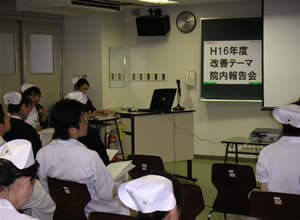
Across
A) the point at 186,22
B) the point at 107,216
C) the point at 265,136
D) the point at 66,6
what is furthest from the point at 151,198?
the point at 186,22

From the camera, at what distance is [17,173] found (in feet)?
6.21

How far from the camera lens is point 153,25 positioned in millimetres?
7887

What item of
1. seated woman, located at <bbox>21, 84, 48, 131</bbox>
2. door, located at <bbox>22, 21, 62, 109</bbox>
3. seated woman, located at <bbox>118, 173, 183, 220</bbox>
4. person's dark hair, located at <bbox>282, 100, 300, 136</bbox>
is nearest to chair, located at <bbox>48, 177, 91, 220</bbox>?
person's dark hair, located at <bbox>282, 100, 300, 136</bbox>

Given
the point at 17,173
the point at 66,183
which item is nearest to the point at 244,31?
the point at 66,183

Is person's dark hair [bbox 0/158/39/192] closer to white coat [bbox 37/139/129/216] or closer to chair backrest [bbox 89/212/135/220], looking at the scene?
chair backrest [bbox 89/212/135/220]

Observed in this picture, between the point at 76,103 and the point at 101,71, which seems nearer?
the point at 76,103

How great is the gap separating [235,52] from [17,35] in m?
3.35

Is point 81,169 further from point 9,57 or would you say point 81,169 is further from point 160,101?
point 9,57

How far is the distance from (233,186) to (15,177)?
2163 mm

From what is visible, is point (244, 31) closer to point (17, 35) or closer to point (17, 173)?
point (17, 35)

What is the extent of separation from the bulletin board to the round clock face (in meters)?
0.23

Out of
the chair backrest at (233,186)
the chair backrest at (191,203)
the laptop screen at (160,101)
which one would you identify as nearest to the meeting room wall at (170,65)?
the laptop screen at (160,101)

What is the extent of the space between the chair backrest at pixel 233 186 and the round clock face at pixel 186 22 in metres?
4.36

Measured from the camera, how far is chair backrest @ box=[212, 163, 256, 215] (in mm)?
3631
